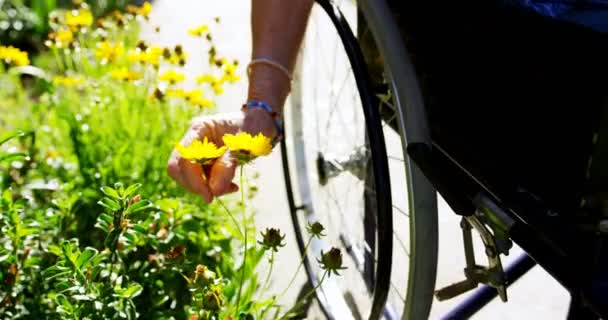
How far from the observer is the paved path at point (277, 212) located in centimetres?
192

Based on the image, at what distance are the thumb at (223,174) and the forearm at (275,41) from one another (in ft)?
0.53

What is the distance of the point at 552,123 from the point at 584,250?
0.61 ft

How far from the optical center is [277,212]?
7.82 feet

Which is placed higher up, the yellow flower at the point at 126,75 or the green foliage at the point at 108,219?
the yellow flower at the point at 126,75

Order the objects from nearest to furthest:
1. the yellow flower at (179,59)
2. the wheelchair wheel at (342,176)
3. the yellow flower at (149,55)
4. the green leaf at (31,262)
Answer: the green leaf at (31,262) → the wheelchair wheel at (342,176) → the yellow flower at (149,55) → the yellow flower at (179,59)

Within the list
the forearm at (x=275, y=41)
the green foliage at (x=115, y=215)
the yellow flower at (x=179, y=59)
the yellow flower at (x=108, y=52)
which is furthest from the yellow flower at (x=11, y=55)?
the forearm at (x=275, y=41)

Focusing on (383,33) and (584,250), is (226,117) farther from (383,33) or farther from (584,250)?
(584,250)

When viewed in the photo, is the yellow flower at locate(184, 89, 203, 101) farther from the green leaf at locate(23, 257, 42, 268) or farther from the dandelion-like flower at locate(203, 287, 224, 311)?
the dandelion-like flower at locate(203, 287, 224, 311)

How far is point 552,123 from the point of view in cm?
107

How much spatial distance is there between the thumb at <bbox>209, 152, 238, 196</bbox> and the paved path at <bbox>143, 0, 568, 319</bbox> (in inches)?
31.7

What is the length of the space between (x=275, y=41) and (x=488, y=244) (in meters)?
0.48

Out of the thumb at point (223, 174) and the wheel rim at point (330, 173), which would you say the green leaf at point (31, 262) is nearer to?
the thumb at point (223, 174)

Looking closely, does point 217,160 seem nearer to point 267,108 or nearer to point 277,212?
point 267,108

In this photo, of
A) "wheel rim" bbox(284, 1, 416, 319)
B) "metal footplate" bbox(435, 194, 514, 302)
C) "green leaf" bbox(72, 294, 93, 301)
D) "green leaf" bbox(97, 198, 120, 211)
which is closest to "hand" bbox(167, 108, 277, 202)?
"green leaf" bbox(97, 198, 120, 211)
